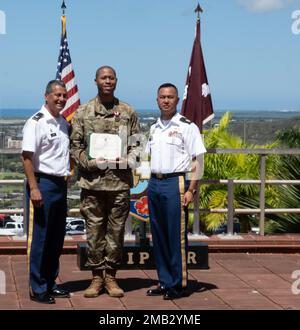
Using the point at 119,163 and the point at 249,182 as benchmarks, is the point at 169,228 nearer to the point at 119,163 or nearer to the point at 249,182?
the point at 119,163

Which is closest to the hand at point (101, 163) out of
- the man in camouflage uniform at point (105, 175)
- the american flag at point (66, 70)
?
the man in camouflage uniform at point (105, 175)

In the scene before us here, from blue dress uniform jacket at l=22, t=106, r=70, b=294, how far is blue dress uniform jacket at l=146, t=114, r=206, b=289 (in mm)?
776

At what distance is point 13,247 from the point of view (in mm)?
9727

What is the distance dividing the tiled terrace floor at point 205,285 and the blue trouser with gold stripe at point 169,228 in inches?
8.6

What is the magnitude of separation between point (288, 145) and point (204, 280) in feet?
17.7

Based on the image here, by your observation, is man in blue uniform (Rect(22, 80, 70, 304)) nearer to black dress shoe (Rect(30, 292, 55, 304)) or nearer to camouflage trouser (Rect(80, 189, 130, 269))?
black dress shoe (Rect(30, 292, 55, 304))

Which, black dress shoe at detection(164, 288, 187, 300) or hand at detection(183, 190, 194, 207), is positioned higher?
hand at detection(183, 190, 194, 207)

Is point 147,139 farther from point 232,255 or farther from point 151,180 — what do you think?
point 232,255

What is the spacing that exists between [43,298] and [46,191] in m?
0.88

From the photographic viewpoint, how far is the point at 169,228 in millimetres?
7758

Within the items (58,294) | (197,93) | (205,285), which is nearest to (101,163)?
(58,294)

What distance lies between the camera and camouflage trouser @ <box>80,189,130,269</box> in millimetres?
7574

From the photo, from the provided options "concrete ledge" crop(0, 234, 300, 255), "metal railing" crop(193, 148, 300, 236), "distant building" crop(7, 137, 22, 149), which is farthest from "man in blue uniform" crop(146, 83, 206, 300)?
"distant building" crop(7, 137, 22, 149)
